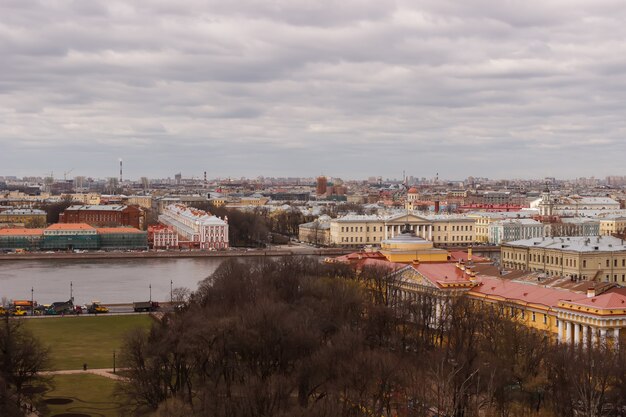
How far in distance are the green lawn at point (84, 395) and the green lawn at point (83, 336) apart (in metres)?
0.94

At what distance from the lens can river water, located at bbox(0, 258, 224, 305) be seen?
1476 inches

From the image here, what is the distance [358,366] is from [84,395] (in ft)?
20.7

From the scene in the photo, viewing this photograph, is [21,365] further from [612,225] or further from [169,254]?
[612,225]

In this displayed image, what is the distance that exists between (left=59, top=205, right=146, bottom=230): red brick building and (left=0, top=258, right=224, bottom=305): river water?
67.0 feet

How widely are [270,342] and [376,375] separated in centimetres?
281

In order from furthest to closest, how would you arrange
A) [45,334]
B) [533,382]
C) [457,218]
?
1. [457,218]
2. [45,334]
3. [533,382]

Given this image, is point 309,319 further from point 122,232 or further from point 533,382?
point 122,232

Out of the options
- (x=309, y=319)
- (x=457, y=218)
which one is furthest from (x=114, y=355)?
(x=457, y=218)

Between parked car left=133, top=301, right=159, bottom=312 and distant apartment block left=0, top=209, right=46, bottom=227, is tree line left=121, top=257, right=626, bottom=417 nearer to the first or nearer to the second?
parked car left=133, top=301, right=159, bottom=312

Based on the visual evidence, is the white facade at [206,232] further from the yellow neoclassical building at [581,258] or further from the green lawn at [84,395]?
the green lawn at [84,395]

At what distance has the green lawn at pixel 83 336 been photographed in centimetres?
2344

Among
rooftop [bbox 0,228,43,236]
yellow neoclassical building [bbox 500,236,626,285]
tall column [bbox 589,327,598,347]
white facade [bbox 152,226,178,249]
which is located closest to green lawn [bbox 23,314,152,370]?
tall column [bbox 589,327,598,347]

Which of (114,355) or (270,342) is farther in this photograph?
(114,355)

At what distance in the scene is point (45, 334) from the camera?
27391 millimetres
